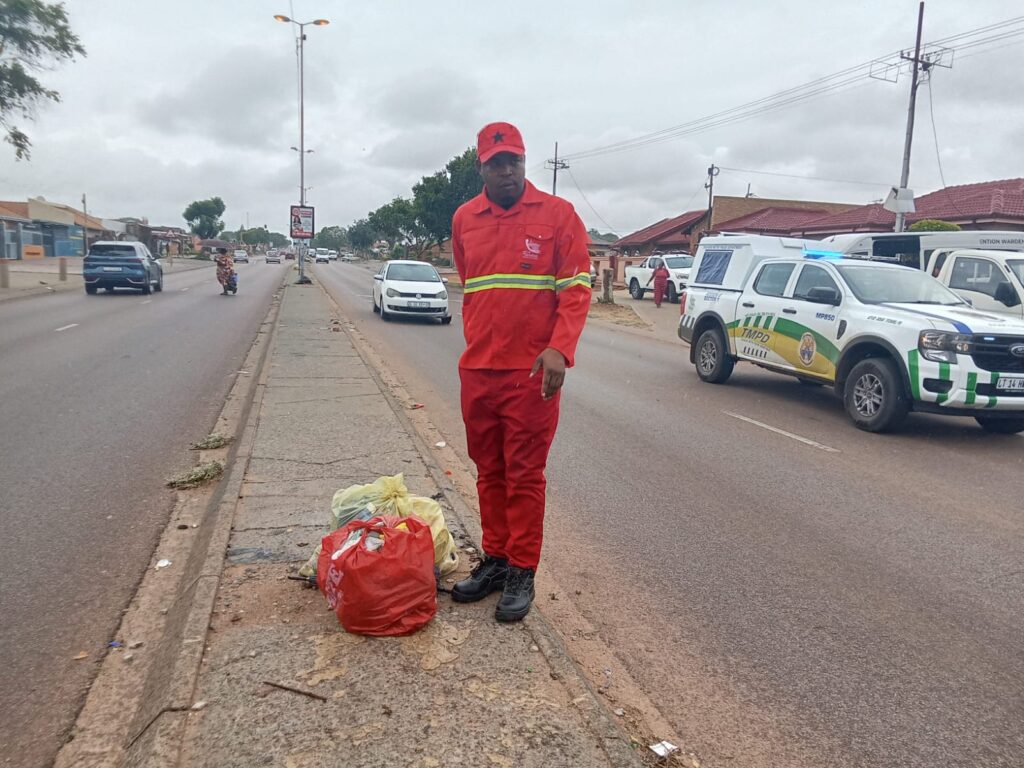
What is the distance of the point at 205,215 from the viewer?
4665 inches

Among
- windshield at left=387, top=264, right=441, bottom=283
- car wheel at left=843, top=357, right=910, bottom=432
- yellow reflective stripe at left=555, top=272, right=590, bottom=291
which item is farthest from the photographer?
windshield at left=387, top=264, right=441, bottom=283

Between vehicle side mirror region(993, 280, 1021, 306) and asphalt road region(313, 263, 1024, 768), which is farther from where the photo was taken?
vehicle side mirror region(993, 280, 1021, 306)

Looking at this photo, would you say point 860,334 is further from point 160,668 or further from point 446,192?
point 446,192

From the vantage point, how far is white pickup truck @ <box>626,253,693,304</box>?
2981cm

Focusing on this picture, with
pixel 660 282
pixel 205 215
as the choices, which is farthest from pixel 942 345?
pixel 205 215

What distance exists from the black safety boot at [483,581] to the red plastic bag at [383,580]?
A: 0.94ft

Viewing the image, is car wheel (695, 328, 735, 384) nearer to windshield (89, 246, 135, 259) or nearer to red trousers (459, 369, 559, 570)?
red trousers (459, 369, 559, 570)

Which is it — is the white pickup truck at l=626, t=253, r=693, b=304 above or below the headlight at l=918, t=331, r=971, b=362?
above

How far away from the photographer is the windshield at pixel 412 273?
2084cm

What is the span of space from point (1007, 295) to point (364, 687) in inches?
448

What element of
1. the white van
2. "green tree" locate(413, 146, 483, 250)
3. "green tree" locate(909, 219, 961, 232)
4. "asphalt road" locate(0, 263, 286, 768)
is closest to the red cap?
"asphalt road" locate(0, 263, 286, 768)

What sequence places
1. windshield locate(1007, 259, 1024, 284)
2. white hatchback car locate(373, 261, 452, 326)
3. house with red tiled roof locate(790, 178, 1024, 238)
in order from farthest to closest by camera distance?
house with red tiled roof locate(790, 178, 1024, 238) → white hatchback car locate(373, 261, 452, 326) → windshield locate(1007, 259, 1024, 284)

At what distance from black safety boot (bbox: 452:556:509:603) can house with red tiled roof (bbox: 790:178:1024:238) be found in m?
26.0

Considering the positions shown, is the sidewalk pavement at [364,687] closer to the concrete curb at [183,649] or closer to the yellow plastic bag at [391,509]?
the concrete curb at [183,649]
